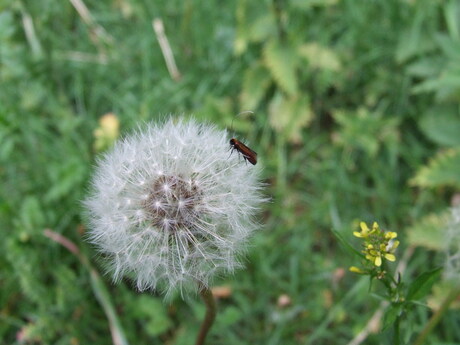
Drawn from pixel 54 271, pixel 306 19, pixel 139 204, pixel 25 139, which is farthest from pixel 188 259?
pixel 306 19

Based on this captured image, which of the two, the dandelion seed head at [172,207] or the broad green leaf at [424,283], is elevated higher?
the dandelion seed head at [172,207]

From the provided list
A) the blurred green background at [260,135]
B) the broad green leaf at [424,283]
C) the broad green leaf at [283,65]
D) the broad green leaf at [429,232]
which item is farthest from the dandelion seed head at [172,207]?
the broad green leaf at [283,65]

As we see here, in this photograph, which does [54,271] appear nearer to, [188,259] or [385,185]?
[188,259]

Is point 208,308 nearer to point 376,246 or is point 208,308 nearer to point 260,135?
point 376,246

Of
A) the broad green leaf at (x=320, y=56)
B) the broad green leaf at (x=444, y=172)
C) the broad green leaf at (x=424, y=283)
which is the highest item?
the broad green leaf at (x=424, y=283)

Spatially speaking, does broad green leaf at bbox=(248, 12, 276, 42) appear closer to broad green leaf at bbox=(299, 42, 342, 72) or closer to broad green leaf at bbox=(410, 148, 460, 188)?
broad green leaf at bbox=(299, 42, 342, 72)

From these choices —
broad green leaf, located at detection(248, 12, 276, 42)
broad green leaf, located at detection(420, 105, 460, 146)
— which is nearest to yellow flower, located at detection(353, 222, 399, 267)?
broad green leaf, located at detection(420, 105, 460, 146)

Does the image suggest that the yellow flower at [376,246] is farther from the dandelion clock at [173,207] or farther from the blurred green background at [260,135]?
the blurred green background at [260,135]
